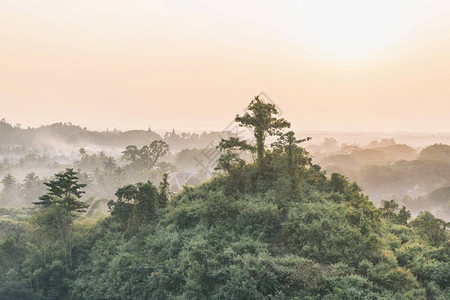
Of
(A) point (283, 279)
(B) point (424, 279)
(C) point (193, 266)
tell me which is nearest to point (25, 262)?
(C) point (193, 266)

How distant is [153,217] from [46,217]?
7.67 m

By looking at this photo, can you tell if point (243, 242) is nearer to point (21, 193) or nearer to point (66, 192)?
point (66, 192)

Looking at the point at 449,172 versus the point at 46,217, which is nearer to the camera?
the point at 46,217

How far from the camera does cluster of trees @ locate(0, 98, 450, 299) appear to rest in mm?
12117

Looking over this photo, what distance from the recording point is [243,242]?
48.7 feet

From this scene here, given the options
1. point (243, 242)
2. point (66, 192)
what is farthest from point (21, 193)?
point (243, 242)

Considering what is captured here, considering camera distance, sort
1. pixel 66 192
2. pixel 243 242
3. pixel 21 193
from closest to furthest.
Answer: pixel 243 242 < pixel 66 192 < pixel 21 193

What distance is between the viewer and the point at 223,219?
1706cm

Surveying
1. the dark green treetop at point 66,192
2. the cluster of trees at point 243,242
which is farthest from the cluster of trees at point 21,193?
the dark green treetop at point 66,192

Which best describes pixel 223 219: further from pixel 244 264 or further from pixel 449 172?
pixel 449 172

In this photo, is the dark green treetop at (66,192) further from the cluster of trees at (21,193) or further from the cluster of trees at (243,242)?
the cluster of trees at (21,193)

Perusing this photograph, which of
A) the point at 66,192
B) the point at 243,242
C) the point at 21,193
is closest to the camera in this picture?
the point at 243,242

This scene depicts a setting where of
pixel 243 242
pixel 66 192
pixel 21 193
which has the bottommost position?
pixel 21 193

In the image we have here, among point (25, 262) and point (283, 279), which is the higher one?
point (283, 279)
